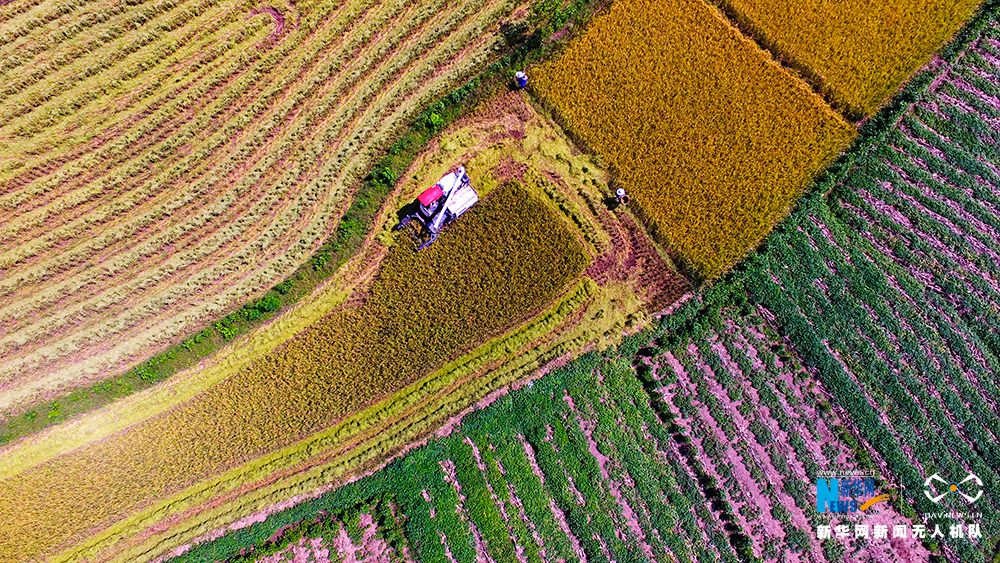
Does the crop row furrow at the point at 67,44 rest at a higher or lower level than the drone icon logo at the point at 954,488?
higher

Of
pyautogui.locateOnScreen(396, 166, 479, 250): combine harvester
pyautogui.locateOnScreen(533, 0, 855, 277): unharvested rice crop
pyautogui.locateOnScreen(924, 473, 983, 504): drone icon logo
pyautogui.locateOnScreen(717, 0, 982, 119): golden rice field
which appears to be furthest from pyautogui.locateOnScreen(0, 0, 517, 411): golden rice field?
pyautogui.locateOnScreen(924, 473, 983, 504): drone icon logo

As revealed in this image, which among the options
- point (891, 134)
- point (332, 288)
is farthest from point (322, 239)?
point (891, 134)

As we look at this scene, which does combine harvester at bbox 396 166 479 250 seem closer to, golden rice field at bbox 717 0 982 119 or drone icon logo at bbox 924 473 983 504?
golden rice field at bbox 717 0 982 119

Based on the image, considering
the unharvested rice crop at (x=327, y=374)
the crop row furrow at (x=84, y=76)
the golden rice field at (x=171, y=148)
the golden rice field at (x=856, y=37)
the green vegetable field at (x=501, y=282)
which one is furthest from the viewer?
the golden rice field at (x=856, y=37)

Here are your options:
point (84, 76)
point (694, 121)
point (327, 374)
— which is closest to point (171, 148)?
point (84, 76)

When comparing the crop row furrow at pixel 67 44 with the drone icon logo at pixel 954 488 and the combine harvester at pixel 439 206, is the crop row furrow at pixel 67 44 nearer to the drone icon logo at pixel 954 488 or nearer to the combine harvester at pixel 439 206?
the combine harvester at pixel 439 206

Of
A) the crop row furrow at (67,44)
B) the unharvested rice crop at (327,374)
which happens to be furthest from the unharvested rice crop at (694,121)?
the crop row furrow at (67,44)
